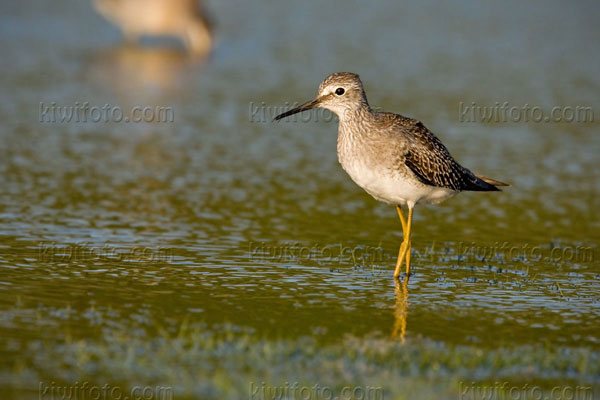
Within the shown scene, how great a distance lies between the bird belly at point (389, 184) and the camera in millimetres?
10547

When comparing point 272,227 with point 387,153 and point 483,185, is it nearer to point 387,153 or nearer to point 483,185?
point 387,153

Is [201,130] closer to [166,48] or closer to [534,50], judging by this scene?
[166,48]

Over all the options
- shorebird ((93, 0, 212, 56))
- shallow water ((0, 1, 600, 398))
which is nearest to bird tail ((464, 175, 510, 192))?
shallow water ((0, 1, 600, 398))

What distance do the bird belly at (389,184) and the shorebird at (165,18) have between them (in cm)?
1656

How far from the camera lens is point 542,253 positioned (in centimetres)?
1203

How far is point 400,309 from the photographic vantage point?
9.53 metres

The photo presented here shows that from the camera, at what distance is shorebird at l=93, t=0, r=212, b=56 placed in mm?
26625

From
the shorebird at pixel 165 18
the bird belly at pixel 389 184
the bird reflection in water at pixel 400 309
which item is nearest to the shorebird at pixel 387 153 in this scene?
the bird belly at pixel 389 184

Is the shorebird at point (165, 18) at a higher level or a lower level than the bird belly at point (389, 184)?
higher

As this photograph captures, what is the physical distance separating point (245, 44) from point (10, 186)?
49.4 ft

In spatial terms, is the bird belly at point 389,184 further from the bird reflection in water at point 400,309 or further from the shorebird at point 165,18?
the shorebird at point 165,18

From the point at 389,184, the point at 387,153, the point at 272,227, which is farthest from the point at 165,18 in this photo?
the point at 389,184

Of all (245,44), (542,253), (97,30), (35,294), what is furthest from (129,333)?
(97,30)

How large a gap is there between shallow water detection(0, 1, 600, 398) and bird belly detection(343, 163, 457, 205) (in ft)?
2.97
